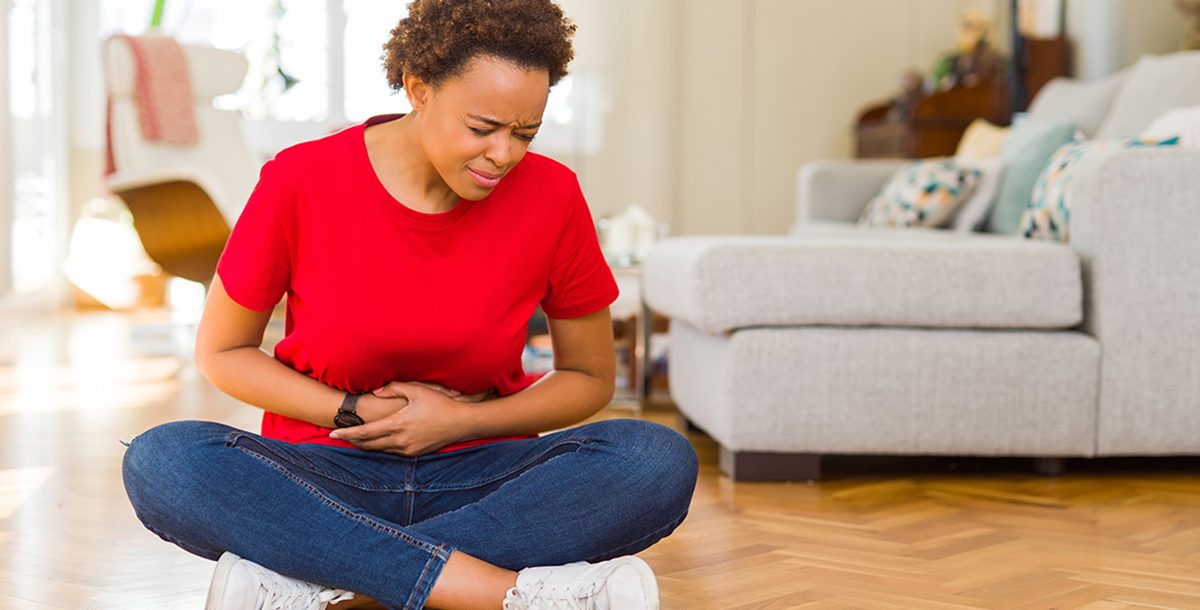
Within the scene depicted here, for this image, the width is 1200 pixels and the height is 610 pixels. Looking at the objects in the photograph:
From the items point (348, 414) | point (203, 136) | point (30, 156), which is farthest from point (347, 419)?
point (30, 156)

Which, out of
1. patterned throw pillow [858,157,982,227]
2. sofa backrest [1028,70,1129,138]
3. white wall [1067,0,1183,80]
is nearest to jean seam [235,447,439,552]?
patterned throw pillow [858,157,982,227]

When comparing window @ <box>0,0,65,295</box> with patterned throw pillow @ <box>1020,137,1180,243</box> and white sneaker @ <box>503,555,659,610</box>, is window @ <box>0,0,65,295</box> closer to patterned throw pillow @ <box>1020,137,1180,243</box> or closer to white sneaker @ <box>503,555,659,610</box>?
patterned throw pillow @ <box>1020,137,1180,243</box>

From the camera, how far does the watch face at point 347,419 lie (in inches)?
60.7

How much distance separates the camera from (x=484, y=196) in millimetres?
1484

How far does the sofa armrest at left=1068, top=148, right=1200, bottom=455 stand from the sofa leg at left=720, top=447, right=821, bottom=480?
1.77ft

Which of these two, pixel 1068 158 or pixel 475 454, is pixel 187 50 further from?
pixel 475 454

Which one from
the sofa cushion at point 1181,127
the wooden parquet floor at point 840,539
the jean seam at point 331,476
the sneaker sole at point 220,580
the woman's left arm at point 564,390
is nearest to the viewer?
the sneaker sole at point 220,580

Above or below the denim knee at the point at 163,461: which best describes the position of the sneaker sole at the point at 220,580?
below

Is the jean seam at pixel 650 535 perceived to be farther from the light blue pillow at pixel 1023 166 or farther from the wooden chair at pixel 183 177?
the wooden chair at pixel 183 177

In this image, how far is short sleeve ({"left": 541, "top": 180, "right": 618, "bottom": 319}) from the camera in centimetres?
163

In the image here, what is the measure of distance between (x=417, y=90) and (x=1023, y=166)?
2.62m

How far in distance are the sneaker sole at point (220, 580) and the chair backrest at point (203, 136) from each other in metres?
3.38

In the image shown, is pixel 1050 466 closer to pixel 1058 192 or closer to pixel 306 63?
pixel 1058 192

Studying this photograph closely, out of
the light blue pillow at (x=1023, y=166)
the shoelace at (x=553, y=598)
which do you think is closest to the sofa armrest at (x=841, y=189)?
the light blue pillow at (x=1023, y=166)
